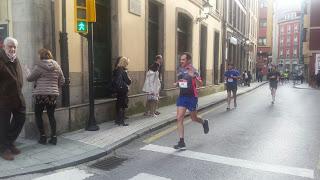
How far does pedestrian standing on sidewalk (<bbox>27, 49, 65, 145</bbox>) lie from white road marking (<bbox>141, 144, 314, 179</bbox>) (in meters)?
1.83

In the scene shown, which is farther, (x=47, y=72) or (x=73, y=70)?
(x=73, y=70)

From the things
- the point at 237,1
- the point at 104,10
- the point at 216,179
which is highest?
the point at 237,1

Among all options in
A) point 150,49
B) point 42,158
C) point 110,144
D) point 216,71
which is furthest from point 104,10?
point 216,71

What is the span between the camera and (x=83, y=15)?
26.2 ft

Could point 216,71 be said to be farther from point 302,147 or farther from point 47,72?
point 47,72

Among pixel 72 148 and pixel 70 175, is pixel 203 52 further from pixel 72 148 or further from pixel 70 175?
pixel 70 175

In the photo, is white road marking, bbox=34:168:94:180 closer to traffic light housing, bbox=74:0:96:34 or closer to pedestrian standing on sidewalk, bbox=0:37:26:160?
pedestrian standing on sidewalk, bbox=0:37:26:160

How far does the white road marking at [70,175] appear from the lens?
5.43 meters

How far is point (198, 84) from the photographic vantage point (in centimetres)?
760

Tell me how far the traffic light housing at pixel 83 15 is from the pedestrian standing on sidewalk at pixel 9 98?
2.07m

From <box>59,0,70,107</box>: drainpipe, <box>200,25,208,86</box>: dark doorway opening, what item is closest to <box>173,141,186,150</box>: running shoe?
<box>59,0,70,107</box>: drainpipe

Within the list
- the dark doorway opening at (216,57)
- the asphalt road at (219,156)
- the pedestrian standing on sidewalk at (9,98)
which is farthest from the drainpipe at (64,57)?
the dark doorway opening at (216,57)

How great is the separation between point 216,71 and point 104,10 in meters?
14.3

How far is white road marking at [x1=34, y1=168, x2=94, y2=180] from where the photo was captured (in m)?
5.43
